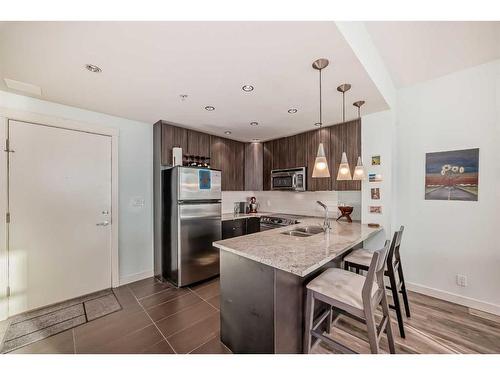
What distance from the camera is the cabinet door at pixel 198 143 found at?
3.45 m

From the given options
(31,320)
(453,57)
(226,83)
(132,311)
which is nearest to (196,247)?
(132,311)

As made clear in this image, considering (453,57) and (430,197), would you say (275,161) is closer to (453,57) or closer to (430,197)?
(430,197)

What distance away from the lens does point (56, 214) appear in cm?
246

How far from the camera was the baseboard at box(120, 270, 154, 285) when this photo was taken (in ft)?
9.75

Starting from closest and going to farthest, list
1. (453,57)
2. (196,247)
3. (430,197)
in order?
(453,57) < (430,197) < (196,247)

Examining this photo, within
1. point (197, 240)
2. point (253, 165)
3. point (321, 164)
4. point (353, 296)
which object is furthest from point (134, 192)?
point (353, 296)

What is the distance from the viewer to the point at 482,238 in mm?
2211

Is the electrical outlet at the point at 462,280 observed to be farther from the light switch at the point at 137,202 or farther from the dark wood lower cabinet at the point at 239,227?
the light switch at the point at 137,202

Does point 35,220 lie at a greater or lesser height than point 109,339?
greater

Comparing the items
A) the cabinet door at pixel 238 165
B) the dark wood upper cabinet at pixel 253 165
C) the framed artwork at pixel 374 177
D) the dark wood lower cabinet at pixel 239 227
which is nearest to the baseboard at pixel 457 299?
the framed artwork at pixel 374 177

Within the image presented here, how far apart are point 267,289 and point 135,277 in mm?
2631
